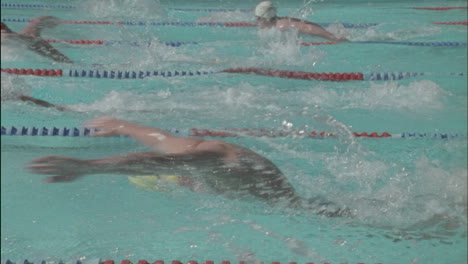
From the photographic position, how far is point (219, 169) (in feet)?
8.34

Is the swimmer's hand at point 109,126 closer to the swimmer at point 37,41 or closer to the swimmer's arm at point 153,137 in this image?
the swimmer's arm at point 153,137

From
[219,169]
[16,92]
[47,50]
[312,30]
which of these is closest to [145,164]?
[219,169]

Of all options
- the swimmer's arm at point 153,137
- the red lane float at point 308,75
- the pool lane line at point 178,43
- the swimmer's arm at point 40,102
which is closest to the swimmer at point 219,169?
the swimmer's arm at point 153,137

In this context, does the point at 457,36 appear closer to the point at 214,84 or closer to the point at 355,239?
the point at 214,84

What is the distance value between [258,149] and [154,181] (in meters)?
0.74

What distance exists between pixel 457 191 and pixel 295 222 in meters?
0.71

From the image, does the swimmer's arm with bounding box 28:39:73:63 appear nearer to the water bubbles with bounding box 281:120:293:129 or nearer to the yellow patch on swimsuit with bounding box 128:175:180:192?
the water bubbles with bounding box 281:120:293:129

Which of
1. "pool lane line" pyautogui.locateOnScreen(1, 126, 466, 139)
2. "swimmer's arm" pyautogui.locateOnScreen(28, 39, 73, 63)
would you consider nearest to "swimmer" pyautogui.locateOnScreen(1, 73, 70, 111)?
"pool lane line" pyautogui.locateOnScreen(1, 126, 466, 139)

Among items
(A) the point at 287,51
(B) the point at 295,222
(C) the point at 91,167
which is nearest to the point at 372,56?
(A) the point at 287,51

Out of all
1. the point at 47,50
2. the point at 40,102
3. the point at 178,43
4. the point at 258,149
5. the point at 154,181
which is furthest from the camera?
the point at 178,43

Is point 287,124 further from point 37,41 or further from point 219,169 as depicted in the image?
point 37,41

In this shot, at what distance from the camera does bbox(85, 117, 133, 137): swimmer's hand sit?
2.92 metres

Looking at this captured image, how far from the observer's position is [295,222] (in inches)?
101

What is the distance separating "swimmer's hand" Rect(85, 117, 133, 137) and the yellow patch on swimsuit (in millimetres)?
286
